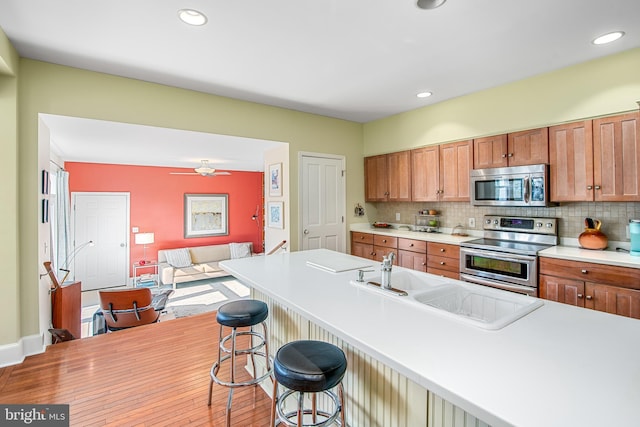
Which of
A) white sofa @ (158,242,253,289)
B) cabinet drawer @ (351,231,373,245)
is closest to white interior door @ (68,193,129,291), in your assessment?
white sofa @ (158,242,253,289)

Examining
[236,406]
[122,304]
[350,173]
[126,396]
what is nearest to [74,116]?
[122,304]

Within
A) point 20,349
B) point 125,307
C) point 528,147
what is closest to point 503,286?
point 528,147

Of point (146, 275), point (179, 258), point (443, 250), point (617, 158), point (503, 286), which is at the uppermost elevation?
point (617, 158)

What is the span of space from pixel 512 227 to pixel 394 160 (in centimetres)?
177

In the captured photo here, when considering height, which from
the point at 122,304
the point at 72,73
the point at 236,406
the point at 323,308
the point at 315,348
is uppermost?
the point at 72,73

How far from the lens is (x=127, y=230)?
6.81m

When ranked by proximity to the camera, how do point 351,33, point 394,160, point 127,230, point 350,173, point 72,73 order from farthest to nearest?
point 127,230 < point 350,173 < point 394,160 < point 72,73 < point 351,33

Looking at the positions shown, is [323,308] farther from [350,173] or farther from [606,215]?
[350,173]

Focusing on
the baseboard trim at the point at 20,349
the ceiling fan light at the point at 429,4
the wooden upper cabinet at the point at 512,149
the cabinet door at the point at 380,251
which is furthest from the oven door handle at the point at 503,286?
the baseboard trim at the point at 20,349

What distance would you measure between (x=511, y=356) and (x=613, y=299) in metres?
2.21

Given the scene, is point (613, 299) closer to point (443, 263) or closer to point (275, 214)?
point (443, 263)

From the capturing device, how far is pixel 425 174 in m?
4.11

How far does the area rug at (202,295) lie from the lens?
5664 mm

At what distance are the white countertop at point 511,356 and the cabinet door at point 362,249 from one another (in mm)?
2966
